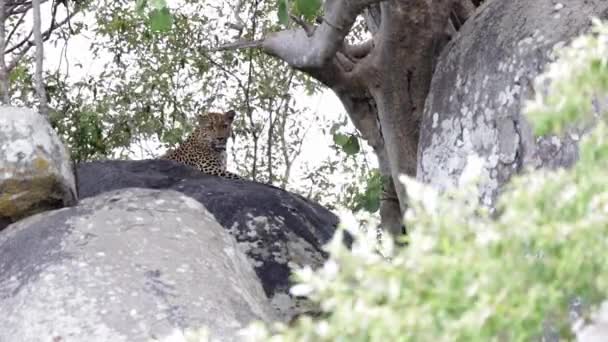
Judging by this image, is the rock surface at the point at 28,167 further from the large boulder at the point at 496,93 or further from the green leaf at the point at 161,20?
the large boulder at the point at 496,93

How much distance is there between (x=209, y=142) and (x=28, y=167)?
685cm

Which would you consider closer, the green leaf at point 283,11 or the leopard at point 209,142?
the green leaf at point 283,11

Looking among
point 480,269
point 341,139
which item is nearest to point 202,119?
point 341,139

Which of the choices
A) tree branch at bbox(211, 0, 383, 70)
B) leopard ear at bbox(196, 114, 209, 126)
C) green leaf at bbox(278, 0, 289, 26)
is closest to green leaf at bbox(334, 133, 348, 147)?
tree branch at bbox(211, 0, 383, 70)

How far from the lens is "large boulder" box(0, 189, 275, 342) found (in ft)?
14.0

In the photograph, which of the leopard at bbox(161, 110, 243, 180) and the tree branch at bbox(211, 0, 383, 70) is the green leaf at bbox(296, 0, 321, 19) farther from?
the leopard at bbox(161, 110, 243, 180)

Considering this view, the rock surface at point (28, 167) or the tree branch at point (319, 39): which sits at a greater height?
the tree branch at point (319, 39)

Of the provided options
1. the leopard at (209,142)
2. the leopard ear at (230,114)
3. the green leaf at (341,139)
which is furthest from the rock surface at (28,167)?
the leopard ear at (230,114)

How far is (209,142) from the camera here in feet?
39.5

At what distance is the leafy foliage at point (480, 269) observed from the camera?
1715 millimetres

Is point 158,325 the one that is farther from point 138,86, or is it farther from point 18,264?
point 138,86

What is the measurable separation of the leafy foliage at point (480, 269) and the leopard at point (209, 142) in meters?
9.91

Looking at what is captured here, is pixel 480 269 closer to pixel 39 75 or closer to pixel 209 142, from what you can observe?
pixel 39 75

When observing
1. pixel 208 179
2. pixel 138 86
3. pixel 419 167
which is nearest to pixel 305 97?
pixel 138 86
